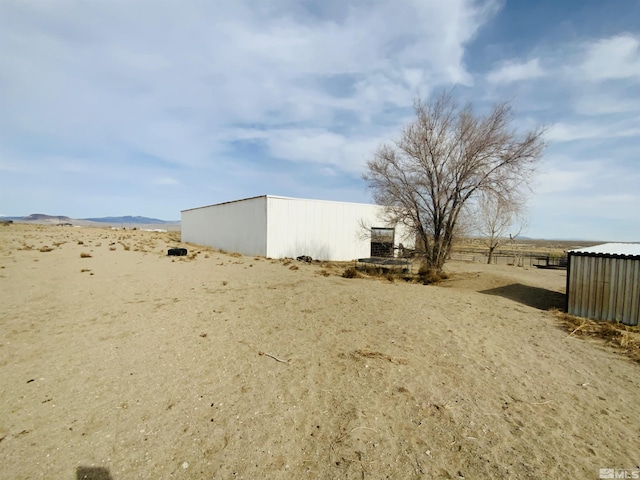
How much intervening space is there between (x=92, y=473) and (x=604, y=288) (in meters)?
11.4

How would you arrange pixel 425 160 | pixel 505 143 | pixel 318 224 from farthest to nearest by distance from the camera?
pixel 318 224 → pixel 425 160 → pixel 505 143

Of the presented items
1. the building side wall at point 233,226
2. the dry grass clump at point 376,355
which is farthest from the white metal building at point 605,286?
the building side wall at point 233,226

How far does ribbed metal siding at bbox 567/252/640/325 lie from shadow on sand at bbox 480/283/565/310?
0.73 metres

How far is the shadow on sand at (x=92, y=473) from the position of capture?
262cm

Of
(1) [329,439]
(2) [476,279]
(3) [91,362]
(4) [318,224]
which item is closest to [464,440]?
(1) [329,439]

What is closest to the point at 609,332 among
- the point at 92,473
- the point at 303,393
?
the point at 303,393

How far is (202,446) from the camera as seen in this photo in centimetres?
306

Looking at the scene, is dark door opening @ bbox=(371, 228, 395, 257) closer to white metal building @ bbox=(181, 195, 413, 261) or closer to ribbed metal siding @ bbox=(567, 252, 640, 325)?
white metal building @ bbox=(181, 195, 413, 261)

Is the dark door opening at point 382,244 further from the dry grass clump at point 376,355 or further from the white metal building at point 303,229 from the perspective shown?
the dry grass clump at point 376,355

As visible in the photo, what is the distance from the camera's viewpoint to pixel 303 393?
13.3 ft

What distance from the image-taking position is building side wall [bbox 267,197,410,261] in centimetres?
1998

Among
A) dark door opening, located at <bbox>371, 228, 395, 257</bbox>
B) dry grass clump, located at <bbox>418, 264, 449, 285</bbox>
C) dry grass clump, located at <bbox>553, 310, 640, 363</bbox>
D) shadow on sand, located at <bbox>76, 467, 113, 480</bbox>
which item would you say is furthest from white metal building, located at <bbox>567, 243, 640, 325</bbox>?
shadow on sand, located at <bbox>76, 467, 113, 480</bbox>

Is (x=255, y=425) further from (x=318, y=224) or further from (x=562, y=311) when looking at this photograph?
(x=318, y=224)

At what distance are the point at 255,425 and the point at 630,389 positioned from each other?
215 inches
